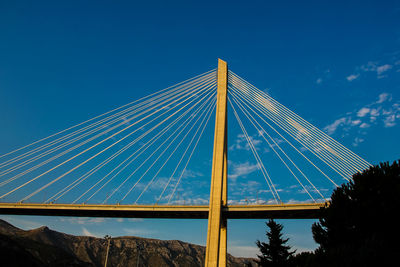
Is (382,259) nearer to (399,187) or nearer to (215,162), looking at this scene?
(399,187)

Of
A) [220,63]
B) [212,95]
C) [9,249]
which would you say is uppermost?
[220,63]

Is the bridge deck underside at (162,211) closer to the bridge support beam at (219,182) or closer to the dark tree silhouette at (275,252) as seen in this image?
the bridge support beam at (219,182)

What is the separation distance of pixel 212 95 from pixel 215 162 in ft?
35.1

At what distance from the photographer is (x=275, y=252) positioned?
25.4 m

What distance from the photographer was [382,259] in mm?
13602

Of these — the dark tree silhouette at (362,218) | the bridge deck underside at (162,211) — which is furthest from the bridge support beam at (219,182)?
the dark tree silhouette at (362,218)

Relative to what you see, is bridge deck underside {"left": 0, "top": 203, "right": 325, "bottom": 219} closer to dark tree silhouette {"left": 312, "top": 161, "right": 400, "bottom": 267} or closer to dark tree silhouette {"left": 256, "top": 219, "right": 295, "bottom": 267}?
dark tree silhouette {"left": 256, "top": 219, "right": 295, "bottom": 267}

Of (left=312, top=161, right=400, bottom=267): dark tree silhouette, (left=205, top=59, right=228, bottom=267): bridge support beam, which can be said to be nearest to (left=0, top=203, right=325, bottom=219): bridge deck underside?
(left=205, top=59, right=228, bottom=267): bridge support beam

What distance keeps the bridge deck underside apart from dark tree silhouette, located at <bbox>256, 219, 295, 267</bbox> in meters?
10.3

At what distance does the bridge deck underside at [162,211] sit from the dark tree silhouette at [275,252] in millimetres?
10294

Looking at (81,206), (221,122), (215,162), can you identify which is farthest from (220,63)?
(81,206)

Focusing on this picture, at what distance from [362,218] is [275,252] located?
978cm

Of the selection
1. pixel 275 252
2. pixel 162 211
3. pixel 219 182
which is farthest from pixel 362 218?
pixel 162 211

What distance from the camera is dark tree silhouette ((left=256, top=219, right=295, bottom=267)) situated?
24.9 meters
